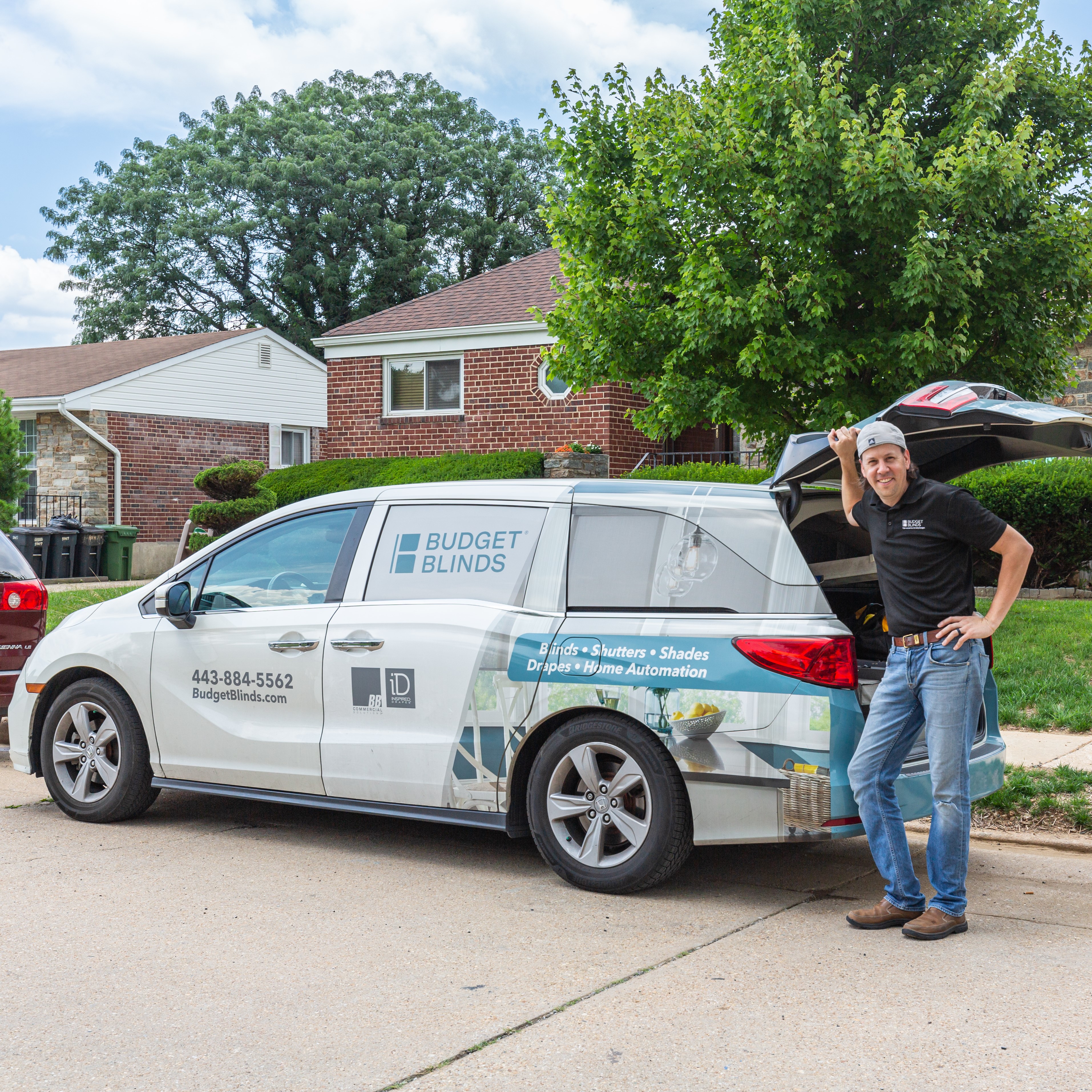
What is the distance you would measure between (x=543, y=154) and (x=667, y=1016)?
153 feet

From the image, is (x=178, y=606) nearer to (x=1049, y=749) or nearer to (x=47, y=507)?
(x=1049, y=749)

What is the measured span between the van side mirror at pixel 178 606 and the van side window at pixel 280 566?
0.33 ft

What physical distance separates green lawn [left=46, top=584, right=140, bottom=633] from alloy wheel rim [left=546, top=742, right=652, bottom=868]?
10.2 meters

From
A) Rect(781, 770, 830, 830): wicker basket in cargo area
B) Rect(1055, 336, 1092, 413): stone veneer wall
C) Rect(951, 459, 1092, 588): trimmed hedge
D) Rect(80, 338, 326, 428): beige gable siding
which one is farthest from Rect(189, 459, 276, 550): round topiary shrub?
Rect(781, 770, 830, 830): wicker basket in cargo area

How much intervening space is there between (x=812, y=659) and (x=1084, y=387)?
1560 cm

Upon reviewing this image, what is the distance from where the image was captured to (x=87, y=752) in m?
6.70

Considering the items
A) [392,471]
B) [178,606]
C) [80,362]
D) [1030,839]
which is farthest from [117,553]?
[1030,839]

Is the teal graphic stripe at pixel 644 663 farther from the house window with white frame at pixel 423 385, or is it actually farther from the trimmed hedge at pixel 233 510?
the house window with white frame at pixel 423 385

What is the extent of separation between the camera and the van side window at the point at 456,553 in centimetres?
567

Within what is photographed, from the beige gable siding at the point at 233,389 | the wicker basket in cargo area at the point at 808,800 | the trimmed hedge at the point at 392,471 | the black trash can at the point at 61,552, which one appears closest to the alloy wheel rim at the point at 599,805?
the wicker basket in cargo area at the point at 808,800

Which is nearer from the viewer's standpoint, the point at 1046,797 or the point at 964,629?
the point at 964,629

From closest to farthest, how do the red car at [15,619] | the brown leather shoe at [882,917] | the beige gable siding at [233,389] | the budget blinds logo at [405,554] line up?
the brown leather shoe at [882,917], the budget blinds logo at [405,554], the red car at [15,619], the beige gable siding at [233,389]

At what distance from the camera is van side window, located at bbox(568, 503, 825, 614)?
510cm

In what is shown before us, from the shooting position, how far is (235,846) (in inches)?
246
